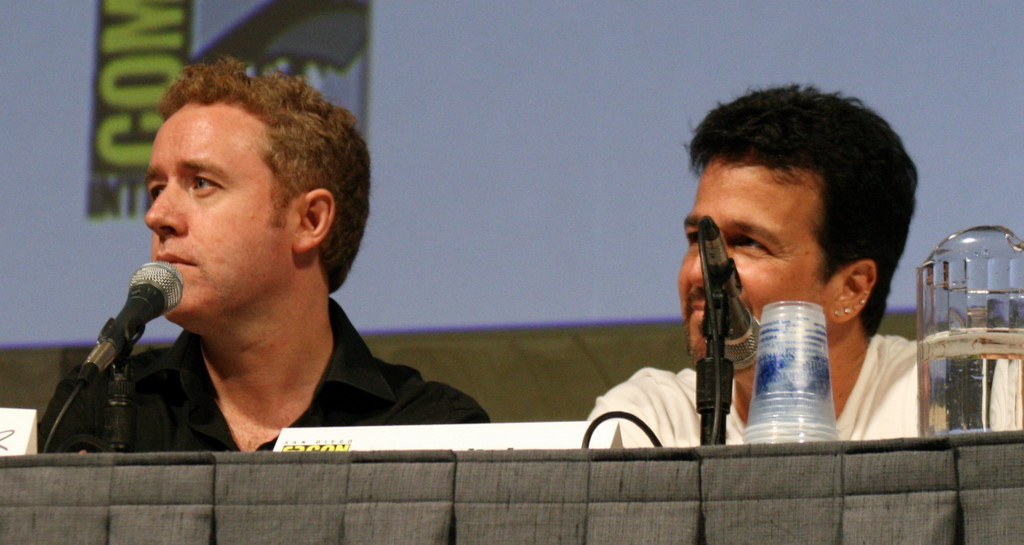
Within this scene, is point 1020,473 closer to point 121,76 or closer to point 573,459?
point 573,459

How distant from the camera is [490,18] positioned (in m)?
2.76

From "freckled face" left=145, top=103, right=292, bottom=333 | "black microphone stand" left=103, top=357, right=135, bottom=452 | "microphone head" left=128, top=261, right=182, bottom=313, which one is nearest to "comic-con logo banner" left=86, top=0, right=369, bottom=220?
"freckled face" left=145, top=103, right=292, bottom=333

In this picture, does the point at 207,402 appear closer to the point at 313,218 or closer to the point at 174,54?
the point at 313,218

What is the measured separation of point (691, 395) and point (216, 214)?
81 cm

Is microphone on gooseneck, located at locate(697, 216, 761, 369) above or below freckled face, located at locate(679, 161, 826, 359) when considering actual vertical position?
below

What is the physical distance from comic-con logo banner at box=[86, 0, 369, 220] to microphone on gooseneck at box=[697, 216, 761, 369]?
1662 millimetres

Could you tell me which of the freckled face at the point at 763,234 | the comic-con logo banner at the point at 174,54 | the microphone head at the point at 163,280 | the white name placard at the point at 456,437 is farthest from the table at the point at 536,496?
the comic-con logo banner at the point at 174,54

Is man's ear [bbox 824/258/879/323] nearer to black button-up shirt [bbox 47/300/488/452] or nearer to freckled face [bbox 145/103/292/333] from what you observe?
black button-up shirt [bbox 47/300/488/452]

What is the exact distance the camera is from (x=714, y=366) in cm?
120

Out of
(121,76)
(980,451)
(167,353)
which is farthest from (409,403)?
(121,76)

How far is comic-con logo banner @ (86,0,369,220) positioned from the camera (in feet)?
9.33

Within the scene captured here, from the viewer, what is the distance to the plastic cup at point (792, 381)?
→ 1118 mm

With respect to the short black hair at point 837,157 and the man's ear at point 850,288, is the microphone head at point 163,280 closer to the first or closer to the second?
the short black hair at point 837,157

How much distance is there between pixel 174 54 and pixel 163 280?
157 centimetres
